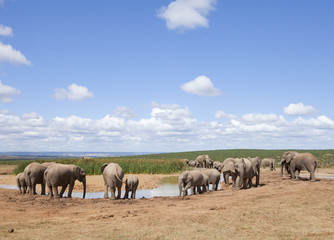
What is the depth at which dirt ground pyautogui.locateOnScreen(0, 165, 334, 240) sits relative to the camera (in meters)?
10.8

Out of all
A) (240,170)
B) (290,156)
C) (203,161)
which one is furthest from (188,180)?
(203,161)

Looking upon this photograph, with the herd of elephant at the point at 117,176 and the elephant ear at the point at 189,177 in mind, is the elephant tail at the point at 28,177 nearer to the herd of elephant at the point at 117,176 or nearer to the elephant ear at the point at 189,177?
the herd of elephant at the point at 117,176

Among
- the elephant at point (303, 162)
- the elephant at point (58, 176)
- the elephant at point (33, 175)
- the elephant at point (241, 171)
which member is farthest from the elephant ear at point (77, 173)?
the elephant at point (303, 162)

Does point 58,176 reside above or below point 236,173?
above

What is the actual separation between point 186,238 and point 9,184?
29.1 meters

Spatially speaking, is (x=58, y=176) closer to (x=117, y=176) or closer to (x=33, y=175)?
(x=33, y=175)

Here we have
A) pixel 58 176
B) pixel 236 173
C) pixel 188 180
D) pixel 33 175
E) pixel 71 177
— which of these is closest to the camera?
pixel 58 176

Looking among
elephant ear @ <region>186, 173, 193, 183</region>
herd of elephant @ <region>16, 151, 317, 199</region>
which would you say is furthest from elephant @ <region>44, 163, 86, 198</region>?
elephant ear @ <region>186, 173, 193, 183</region>

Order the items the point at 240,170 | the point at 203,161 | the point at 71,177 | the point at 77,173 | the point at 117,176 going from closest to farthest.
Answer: the point at 117,176, the point at 71,177, the point at 77,173, the point at 240,170, the point at 203,161

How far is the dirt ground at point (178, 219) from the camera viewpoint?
10.8 m

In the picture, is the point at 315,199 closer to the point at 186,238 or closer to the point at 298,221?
the point at 298,221

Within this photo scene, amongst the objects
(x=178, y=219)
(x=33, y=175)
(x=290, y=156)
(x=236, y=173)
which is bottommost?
(x=178, y=219)

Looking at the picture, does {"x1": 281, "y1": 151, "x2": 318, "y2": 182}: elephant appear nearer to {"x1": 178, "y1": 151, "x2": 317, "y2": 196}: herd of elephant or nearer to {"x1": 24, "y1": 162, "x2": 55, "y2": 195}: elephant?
{"x1": 178, "y1": 151, "x2": 317, "y2": 196}: herd of elephant

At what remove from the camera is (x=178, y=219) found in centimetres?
1285
